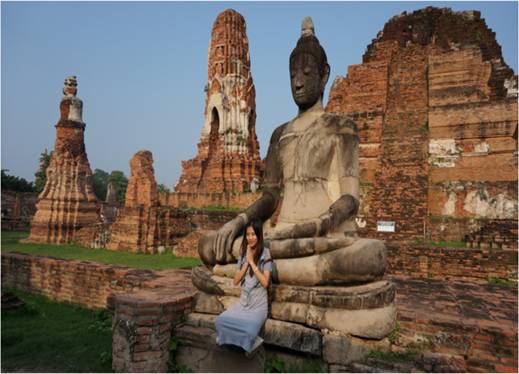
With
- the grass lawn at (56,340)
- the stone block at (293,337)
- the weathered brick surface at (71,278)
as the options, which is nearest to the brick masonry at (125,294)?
the weathered brick surface at (71,278)

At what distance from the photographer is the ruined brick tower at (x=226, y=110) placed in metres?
19.9

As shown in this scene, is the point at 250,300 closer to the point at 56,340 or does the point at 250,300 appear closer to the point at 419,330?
the point at 419,330

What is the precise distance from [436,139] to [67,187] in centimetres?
1261

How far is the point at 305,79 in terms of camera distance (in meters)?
3.89

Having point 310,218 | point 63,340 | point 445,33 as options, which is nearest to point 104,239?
point 63,340

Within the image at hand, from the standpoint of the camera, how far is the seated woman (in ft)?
8.89

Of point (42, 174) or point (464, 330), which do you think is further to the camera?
point (42, 174)

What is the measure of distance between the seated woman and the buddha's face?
5.28 ft

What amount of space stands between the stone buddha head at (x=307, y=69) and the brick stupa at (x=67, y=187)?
1148 centimetres

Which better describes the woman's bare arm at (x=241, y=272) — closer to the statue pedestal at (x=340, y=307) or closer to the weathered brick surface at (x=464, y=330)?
the statue pedestal at (x=340, y=307)

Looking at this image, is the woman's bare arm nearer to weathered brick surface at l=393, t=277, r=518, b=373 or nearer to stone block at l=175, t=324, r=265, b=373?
stone block at l=175, t=324, r=265, b=373

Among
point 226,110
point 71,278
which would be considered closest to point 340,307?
point 71,278

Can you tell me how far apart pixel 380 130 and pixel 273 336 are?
38.7ft

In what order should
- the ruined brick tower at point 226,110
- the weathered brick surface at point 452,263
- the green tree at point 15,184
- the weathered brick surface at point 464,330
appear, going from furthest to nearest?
the green tree at point 15,184
the ruined brick tower at point 226,110
the weathered brick surface at point 452,263
the weathered brick surface at point 464,330
